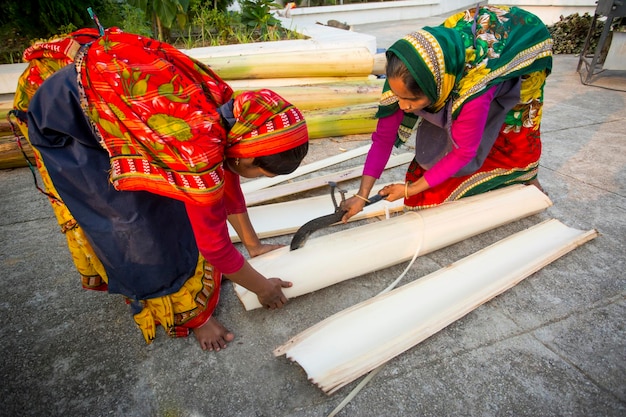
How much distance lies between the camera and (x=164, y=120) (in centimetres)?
104

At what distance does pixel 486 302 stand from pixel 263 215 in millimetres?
1327

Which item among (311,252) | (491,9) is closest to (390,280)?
(311,252)

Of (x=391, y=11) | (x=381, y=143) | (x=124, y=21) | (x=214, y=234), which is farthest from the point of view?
(x=391, y=11)

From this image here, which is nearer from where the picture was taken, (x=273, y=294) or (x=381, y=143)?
(x=273, y=294)

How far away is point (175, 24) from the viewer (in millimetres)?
5191

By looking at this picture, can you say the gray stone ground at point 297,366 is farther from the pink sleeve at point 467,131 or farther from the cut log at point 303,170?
the cut log at point 303,170

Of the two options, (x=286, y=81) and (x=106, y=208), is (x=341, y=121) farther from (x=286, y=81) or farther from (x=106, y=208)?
(x=106, y=208)

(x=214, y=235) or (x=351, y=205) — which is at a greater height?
(x=214, y=235)

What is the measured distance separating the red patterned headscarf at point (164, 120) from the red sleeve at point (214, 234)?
0.06 metres

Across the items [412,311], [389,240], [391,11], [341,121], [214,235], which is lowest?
[412,311]

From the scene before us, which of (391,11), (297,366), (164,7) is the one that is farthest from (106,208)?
(391,11)

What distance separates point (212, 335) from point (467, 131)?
144cm

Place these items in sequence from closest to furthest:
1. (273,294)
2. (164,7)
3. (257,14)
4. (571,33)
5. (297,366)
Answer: (297,366) → (273,294) → (164,7) → (257,14) → (571,33)

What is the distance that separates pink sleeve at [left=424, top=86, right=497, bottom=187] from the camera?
1.71m
